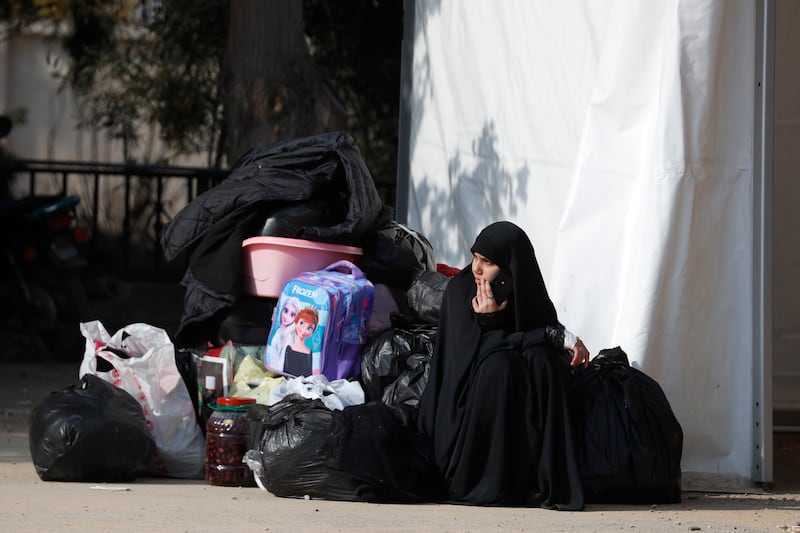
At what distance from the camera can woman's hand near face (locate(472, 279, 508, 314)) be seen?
4.70 meters

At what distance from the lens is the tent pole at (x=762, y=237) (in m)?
4.93

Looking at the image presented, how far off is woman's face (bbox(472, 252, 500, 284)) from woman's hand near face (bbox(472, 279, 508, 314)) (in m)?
0.02

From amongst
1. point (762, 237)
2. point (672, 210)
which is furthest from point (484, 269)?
point (762, 237)

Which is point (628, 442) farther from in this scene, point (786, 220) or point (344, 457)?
point (786, 220)

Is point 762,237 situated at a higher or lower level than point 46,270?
higher

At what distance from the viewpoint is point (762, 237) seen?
196 inches

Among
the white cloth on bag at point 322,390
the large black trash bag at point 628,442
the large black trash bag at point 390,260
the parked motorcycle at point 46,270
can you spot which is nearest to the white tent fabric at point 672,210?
the large black trash bag at point 628,442

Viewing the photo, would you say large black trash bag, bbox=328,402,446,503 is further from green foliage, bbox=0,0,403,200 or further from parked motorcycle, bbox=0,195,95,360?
green foliage, bbox=0,0,403,200

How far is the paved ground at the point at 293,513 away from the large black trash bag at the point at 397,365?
650mm

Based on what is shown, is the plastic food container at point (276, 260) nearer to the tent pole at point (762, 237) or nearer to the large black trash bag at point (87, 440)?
the large black trash bag at point (87, 440)

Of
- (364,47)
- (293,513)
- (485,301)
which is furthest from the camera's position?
(364,47)

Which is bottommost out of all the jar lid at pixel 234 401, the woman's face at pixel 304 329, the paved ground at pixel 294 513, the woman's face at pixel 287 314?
the paved ground at pixel 294 513

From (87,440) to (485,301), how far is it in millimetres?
1609

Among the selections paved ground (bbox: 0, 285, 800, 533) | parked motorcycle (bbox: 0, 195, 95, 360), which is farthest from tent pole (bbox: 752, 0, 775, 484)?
parked motorcycle (bbox: 0, 195, 95, 360)
